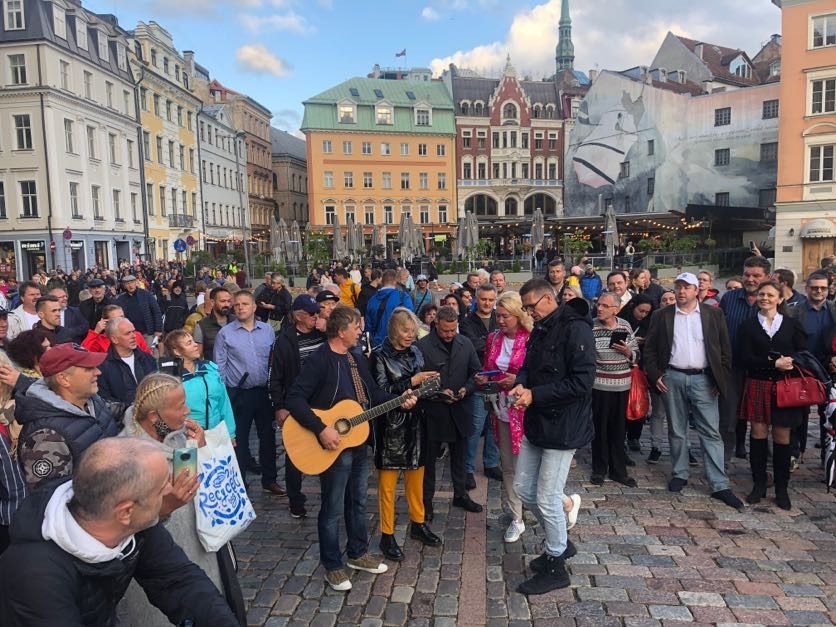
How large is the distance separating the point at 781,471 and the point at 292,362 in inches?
181

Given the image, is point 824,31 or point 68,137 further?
point 68,137

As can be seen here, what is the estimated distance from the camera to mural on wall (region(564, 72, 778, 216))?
45.2m

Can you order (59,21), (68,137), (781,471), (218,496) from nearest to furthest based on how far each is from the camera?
(218,496)
(781,471)
(59,21)
(68,137)

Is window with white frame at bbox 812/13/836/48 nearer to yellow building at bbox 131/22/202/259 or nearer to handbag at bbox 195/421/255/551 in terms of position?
yellow building at bbox 131/22/202/259

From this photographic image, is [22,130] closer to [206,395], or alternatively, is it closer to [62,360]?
[206,395]

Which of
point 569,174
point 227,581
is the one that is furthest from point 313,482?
point 569,174

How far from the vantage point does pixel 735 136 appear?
4572cm

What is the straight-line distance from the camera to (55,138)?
3288 cm

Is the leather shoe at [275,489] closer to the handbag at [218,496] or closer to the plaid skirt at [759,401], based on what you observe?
the handbag at [218,496]

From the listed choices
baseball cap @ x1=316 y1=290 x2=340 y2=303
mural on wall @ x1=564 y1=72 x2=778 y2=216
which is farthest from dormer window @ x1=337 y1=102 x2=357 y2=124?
baseball cap @ x1=316 y1=290 x2=340 y2=303

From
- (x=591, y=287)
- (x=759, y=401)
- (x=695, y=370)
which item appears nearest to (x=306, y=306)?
(x=695, y=370)

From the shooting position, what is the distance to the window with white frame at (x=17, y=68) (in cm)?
3241

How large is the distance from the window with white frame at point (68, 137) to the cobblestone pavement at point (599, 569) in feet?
115

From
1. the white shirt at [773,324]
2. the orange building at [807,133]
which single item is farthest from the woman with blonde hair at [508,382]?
the orange building at [807,133]
